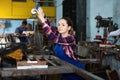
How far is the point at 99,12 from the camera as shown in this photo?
5750mm

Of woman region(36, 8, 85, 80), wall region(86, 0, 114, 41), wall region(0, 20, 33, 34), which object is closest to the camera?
woman region(36, 8, 85, 80)

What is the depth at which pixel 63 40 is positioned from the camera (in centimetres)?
231

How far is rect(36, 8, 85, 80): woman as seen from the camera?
2.25 m

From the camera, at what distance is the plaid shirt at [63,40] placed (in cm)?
228

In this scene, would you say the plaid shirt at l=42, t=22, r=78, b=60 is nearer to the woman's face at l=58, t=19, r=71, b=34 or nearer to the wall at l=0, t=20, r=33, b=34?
the woman's face at l=58, t=19, r=71, b=34

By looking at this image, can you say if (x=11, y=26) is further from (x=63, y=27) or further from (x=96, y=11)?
(x=63, y=27)

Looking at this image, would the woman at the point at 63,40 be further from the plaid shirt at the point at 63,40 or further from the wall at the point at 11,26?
the wall at the point at 11,26

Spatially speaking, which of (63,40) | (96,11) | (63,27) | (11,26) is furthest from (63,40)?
(11,26)

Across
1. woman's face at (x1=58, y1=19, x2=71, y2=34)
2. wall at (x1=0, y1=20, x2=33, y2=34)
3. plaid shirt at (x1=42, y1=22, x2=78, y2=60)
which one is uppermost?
wall at (x1=0, y1=20, x2=33, y2=34)

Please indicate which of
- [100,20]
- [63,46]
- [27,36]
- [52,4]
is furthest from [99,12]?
[63,46]

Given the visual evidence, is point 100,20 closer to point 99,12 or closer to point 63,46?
point 99,12

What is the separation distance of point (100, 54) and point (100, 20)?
1.05 metres

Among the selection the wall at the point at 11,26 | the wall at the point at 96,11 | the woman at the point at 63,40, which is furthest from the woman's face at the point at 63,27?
the wall at the point at 11,26

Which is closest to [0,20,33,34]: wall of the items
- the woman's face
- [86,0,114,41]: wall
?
[86,0,114,41]: wall
